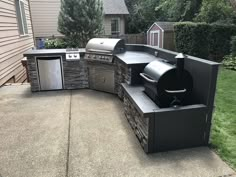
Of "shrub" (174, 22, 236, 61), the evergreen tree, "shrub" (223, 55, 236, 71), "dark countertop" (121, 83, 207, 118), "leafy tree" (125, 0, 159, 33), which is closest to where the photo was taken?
"dark countertop" (121, 83, 207, 118)

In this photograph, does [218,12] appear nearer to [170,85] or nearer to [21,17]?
[21,17]

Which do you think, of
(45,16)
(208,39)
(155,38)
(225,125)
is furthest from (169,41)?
(225,125)

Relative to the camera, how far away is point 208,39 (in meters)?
7.92

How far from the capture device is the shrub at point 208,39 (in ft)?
25.6

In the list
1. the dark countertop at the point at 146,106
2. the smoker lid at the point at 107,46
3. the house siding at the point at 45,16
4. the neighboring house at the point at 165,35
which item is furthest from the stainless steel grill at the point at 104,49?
the neighboring house at the point at 165,35

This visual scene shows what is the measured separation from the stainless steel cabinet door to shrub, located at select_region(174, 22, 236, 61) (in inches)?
215

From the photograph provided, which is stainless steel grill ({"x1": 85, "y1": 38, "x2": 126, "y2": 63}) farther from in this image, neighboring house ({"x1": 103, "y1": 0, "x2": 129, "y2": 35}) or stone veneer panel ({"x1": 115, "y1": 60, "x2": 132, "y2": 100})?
neighboring house ({"x1": 103, "y1": 0, "x2": 129, "y2": 35})

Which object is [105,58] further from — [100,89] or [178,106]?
[178,106]

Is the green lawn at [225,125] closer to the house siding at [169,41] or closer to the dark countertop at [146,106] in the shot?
the dark countertop at [146,106]

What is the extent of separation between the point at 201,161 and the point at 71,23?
914 centimetres

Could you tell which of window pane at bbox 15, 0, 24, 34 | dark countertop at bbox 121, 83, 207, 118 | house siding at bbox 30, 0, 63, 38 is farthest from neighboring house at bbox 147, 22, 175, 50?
dark countertop at bbox 121, 83, 207, 118

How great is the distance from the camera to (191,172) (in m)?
2.03

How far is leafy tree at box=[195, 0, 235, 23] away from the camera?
9463 mm

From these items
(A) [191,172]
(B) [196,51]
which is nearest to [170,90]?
(A) [191,172]
